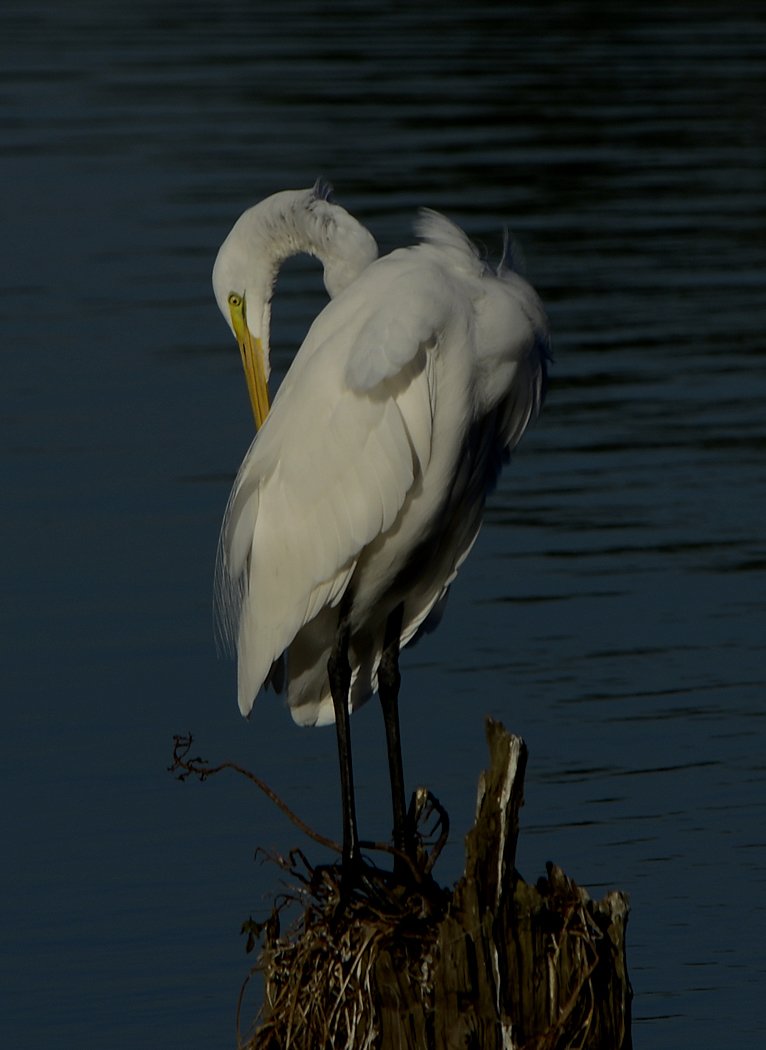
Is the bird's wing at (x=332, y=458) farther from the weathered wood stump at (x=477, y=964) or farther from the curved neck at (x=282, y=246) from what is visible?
the weathered wood stump at (x=477, y=964)

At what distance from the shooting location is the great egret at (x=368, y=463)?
6539 mm

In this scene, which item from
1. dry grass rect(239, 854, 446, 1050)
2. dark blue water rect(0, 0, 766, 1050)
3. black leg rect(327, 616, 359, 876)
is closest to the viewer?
dry grass rect(239, 854, 446, 1050)

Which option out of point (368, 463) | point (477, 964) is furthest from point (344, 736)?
point (477, 964)

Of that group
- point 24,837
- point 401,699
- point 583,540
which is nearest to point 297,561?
point 24,837

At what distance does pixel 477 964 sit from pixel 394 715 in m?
1.40

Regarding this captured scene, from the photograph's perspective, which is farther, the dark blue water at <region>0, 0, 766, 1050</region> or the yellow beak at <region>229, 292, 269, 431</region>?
the dark blue water at <region>0, 0, 766, 1050</region>

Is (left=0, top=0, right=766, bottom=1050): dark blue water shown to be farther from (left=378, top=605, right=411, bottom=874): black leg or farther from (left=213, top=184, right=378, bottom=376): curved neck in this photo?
(left=213, top=184, right=378, bottom=376): curved neck

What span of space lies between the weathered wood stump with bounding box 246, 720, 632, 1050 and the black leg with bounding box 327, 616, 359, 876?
297 mm

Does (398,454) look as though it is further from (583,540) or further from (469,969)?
(583,540)

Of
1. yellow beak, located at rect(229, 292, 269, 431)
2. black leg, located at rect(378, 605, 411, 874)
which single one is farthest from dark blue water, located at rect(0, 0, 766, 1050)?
yellow beak, located at rect(229, 292, 269, 431)

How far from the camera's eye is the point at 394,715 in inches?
271

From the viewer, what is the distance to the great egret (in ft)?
21.5

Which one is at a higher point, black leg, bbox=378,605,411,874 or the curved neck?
the curved neck

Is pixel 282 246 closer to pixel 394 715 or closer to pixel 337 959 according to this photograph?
pixel 394 715
